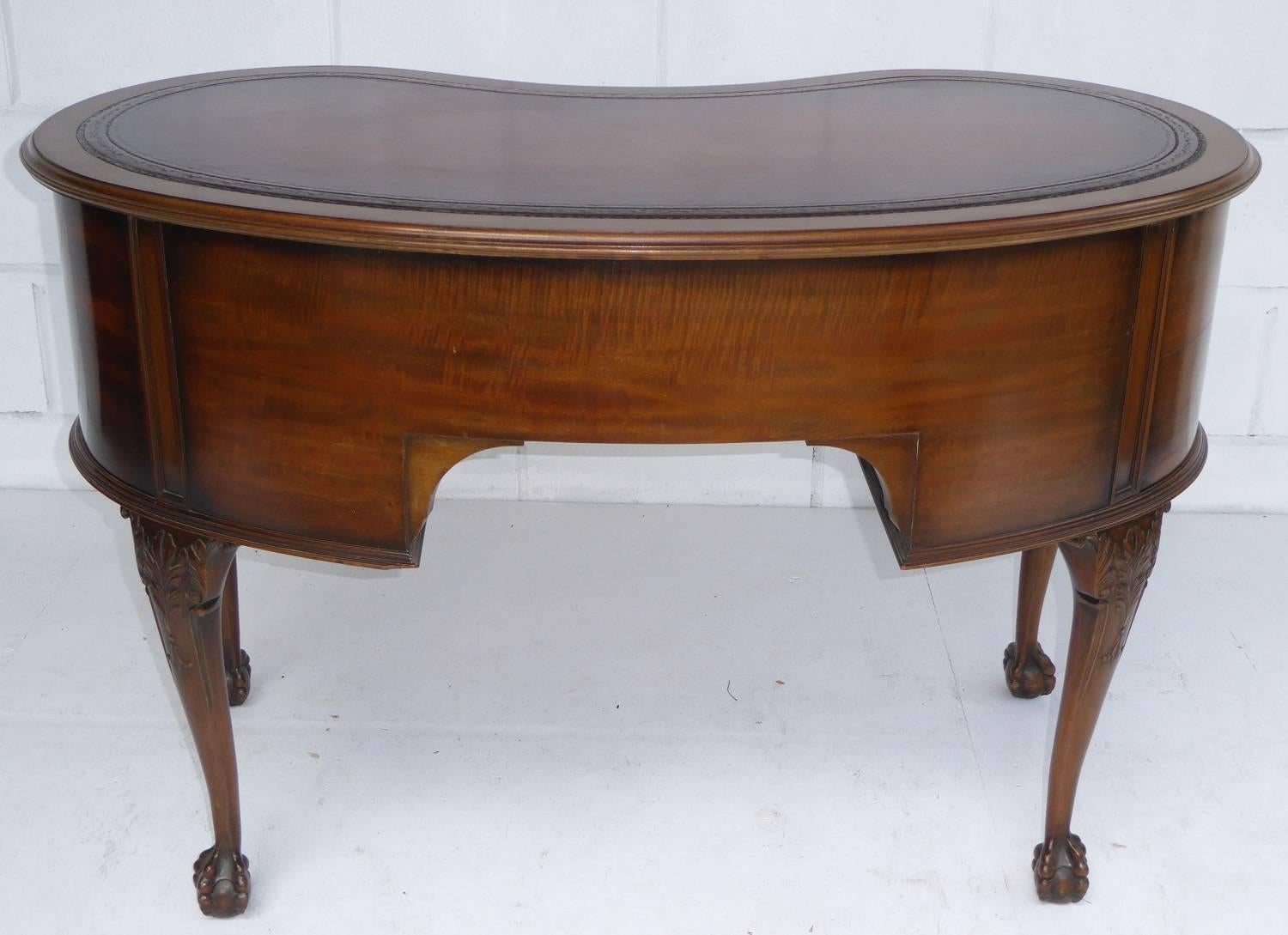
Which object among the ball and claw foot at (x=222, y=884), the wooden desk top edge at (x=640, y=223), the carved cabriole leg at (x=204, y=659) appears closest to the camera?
the wooden desk top edge at (x=640, y=223)

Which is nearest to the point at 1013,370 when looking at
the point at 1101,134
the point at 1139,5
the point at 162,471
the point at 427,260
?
the point at 1101,134

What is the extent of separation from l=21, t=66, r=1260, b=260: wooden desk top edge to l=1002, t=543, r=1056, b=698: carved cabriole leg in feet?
2.43

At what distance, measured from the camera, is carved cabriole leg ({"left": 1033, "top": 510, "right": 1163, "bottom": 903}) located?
1671 mm

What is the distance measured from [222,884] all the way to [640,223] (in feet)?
3.14

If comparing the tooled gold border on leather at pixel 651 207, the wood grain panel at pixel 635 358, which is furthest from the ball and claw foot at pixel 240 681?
the tooled gold border on leather at pixel 651 207

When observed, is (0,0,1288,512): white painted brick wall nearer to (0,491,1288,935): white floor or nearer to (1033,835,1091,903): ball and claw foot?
(0,491,1288,935): white floor

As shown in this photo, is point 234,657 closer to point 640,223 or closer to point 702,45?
point 640,223

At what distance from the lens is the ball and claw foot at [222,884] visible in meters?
1.77

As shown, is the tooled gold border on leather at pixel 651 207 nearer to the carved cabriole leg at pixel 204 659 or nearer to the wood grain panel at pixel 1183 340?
the wood grain panel at pixel 1183 340

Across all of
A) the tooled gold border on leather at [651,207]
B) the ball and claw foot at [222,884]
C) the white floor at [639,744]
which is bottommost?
the white floor at [639,744]

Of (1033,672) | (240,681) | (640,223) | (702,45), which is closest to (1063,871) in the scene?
(1033,672)

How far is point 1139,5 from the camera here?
8.32 ft

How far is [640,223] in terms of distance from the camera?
4.44ft

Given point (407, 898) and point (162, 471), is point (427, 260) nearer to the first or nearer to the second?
point (162, 471)
